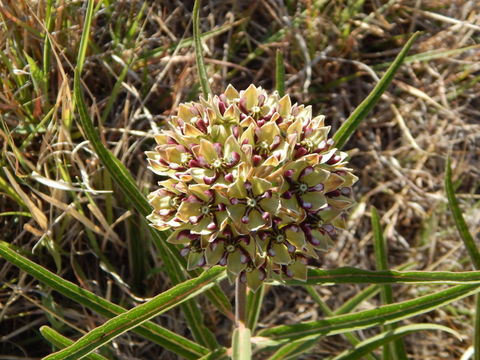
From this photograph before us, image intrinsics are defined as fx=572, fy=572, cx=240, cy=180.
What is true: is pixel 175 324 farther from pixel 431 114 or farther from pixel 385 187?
pixel 431 114

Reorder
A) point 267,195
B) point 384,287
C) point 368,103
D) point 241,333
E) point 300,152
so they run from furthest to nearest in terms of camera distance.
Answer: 1. point 384,287
2. point 368,103
3. point 241,333
4. point 300,152
5. point 267,195

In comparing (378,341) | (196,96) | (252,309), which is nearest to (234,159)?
(252,309)

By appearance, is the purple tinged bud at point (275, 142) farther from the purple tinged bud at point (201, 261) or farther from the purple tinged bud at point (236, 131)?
the purple tinged bud at point (201, 261)

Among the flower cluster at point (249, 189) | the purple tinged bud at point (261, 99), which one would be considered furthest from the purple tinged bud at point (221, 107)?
the purple tinged bud at point (261, 99)

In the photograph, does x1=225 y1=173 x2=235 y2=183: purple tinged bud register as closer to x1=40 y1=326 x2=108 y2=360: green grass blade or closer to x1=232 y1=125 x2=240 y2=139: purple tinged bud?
x1=232 y1=125 x2=240 y2=139: purple tinged bud

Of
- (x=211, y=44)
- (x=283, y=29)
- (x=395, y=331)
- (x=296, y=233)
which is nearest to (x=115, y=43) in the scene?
(x=211, y=44)

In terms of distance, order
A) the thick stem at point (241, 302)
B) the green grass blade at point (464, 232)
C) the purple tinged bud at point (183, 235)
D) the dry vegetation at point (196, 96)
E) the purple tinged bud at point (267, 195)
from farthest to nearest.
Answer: the dry vegetation at point (196, 96), the green grass blade at point (464, 232), the thick stem at point (241, 302), the purple tinged bud at point (183, 235), the purple tinged bud at point (267, 195)

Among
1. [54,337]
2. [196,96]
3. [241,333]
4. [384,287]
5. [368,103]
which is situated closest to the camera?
[54,337]

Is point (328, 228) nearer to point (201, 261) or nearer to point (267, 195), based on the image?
point (267, 195)
